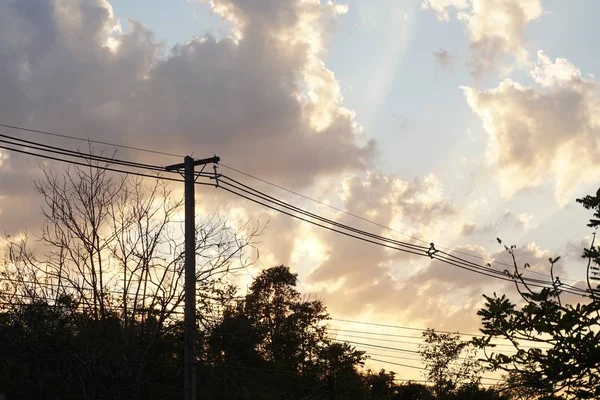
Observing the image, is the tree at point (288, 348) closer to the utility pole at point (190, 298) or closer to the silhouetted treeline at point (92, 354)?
the silhouetted treeline at point (92, 354)

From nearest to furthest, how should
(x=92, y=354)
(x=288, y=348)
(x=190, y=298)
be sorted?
(x=190, y=298)
(x=92, y=354)
(x=288, y=348)

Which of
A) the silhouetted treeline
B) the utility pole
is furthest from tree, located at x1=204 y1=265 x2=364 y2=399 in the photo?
the utility pole

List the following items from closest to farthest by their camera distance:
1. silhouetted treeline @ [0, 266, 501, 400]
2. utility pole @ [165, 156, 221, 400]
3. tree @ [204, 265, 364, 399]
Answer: utility pole @ [165, 156, 221, 400] < silhouetted treeline @ [0, 266, 501, 400] < tree @ [204, 265, 364, 399]

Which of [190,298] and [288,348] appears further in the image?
[288,348]

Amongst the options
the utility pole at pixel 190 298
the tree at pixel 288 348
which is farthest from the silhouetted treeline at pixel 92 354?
the tree at pixel 288 348

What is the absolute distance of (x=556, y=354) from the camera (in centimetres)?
973

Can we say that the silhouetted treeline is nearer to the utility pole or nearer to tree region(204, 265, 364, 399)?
the utility pole

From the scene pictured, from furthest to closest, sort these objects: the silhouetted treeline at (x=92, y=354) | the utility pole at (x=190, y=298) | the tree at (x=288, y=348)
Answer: the tree at (x=288, y=348) < the silhouetted treeline at (x=92, y=354) < the utility pole at (x=190, y=298)

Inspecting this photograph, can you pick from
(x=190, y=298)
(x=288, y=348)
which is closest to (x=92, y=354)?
(x=190, y=298)

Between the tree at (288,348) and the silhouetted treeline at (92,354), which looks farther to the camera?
the tree at (288,348)

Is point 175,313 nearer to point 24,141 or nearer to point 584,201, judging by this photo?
point 24,141

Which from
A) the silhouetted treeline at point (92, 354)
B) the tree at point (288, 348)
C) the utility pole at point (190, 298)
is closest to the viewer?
the utility pole at point (190, 298)

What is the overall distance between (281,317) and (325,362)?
16.3ft

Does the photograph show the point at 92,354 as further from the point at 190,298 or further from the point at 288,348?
the point at 288,348
